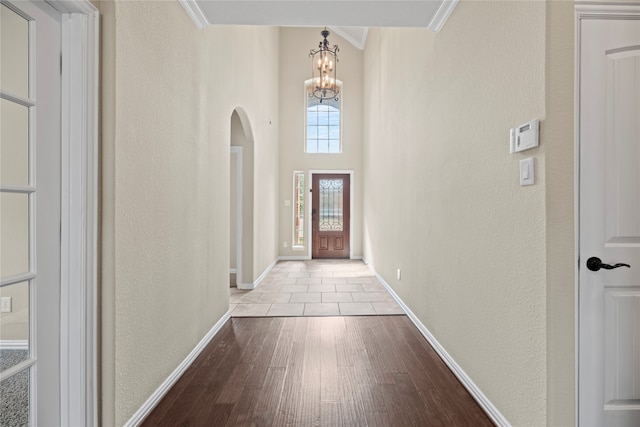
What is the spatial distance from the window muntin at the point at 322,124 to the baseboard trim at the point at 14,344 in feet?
22.6

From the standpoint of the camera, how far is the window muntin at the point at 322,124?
25.8 ft

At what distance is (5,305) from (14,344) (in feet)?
0.53

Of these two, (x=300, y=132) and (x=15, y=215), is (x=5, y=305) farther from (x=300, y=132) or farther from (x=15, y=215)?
(x=300, y=132)

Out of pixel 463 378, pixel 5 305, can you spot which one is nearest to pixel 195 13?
pixel 5 305

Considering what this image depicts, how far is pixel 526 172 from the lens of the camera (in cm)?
150

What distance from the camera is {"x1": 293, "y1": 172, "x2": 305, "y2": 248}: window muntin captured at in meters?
7.71

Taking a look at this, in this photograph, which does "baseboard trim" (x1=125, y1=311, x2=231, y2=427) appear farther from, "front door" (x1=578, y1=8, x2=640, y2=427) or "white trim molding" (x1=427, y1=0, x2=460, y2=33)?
"white trim molding" (x1=427, y1=0, x2=460, y2=33)

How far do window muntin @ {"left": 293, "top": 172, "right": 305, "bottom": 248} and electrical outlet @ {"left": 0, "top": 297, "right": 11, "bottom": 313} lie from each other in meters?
6.48

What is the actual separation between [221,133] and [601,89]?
9.12ft

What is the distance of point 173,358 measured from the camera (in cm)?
218

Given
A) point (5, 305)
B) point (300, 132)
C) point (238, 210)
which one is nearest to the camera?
point (5, 305)

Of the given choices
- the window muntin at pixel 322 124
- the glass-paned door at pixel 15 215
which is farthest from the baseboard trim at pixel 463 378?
the window muntin at pixel 322 124

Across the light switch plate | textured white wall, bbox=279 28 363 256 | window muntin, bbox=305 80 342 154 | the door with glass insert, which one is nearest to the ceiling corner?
textured white wall, bbox=279 28 363 256

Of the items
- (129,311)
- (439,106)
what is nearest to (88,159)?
(129,311)
